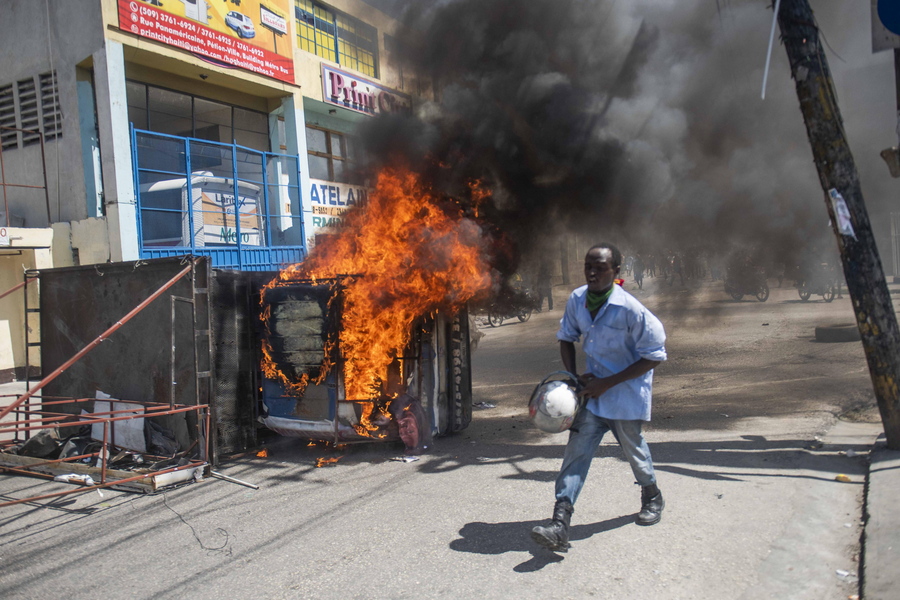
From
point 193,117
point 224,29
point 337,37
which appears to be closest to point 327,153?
point 337,37

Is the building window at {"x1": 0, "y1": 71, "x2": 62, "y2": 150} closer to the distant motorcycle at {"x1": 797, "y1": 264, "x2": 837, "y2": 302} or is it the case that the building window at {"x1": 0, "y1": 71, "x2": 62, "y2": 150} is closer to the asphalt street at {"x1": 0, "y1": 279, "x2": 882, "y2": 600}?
the asphalt street at {"x1": 0, "y1": 279, "x2": 882, "y2": 600}

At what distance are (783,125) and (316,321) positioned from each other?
7.39m

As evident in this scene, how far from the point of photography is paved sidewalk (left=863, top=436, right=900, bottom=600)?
2.77 meters

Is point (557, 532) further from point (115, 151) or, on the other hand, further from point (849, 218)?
point (115, 151)

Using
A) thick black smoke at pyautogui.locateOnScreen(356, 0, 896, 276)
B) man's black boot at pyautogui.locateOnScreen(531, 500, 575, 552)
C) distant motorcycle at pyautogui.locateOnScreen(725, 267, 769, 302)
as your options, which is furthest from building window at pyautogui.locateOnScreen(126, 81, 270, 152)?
distant motorcycle at pyautogui.locateOnScreen(725, 267, 769, 302)

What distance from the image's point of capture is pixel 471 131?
291 inches

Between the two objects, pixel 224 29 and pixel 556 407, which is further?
pixel 224 29

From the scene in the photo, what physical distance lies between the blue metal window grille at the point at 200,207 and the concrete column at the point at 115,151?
7.2 inches

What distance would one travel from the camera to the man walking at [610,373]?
3324 millimetres

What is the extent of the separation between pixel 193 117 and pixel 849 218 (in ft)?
41.1

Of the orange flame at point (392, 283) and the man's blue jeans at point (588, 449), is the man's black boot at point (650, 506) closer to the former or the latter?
the man's blue jeans at point (588, 449)

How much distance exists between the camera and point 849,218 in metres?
4.52

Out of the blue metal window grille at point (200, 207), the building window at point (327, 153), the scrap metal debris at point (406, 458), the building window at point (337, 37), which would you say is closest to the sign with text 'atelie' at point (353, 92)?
the building window at point (337, 37)

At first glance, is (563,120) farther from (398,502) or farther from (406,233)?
(398,502)
